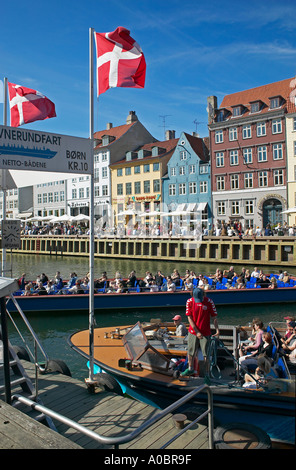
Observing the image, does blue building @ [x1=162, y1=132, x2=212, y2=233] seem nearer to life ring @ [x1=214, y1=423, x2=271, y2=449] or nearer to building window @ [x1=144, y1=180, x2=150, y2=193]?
building window @ [x1=144, y1=180, x2=150, y2=193]

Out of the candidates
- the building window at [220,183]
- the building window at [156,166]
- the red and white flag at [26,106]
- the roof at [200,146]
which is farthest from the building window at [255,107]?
the red and white flag at [26,106]

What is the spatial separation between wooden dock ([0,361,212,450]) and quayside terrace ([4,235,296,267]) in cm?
2752

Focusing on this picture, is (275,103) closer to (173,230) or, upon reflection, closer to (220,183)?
(220,183)

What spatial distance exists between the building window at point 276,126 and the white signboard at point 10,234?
3800 cm

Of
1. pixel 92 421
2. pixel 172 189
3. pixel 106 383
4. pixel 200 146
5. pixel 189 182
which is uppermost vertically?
pixel 200 146

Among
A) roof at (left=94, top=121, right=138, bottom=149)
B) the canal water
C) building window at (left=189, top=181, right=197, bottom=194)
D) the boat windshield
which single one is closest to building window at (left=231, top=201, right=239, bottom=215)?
building window at (left=189, top=181, right=197, bottom=194)

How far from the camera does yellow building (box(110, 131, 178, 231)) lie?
54287 mm

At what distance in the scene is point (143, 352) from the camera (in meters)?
8.34

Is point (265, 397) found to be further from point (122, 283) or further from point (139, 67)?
point (122, 283)

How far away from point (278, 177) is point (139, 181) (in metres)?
20.3

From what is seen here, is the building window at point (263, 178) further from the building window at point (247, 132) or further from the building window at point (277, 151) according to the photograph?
the building window at point (247, 132)

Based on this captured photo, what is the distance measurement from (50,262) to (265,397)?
3978 centimetres

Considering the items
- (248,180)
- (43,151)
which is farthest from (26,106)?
(248,180)
